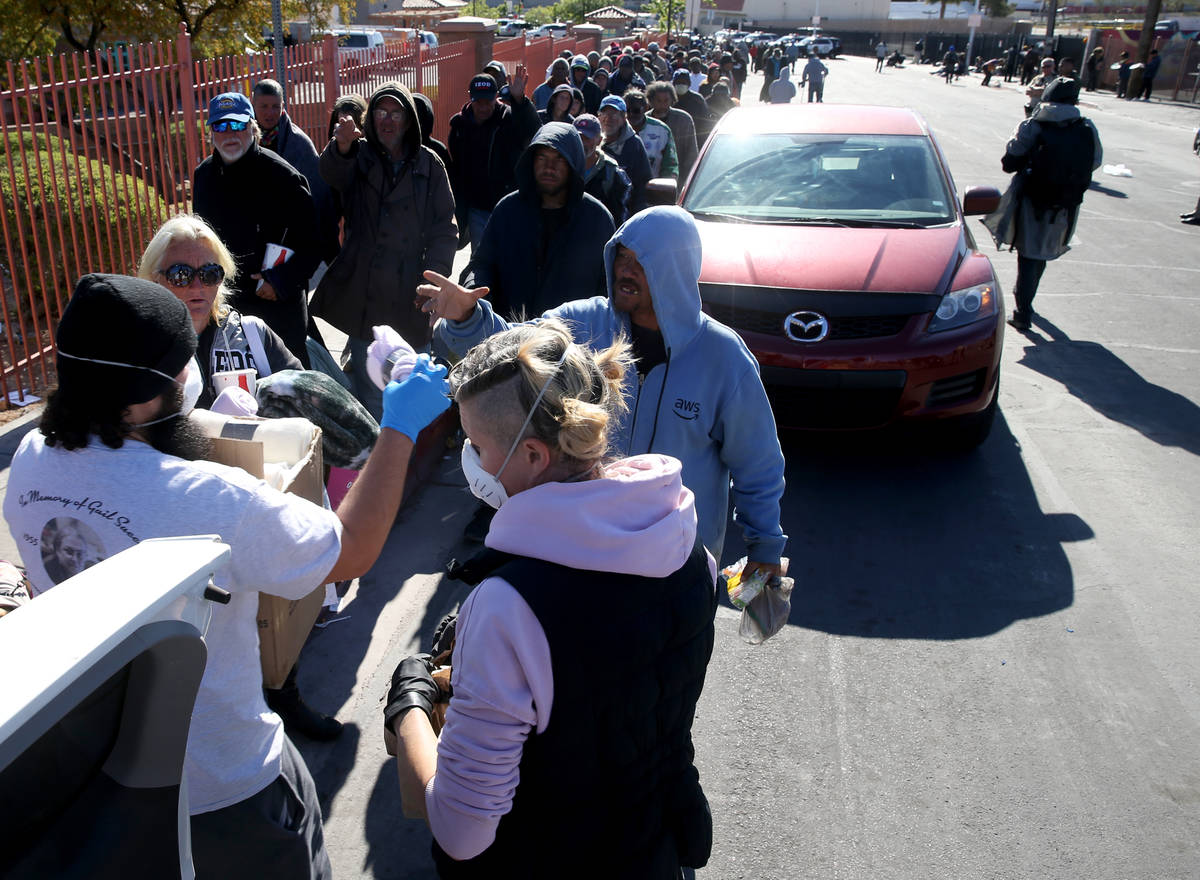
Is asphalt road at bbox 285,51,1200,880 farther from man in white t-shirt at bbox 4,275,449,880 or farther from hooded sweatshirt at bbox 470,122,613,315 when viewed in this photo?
hooded sweatshirt at bbox 470,122,613,315

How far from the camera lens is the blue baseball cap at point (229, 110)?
4473mm

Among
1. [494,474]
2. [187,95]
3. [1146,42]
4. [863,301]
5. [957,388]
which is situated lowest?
[957,388]

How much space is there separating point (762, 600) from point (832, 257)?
3124 mm

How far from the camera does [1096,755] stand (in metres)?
3.31

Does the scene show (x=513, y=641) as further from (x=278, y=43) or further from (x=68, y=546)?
(x=278, y=43)

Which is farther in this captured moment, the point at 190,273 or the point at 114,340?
the point at 190,273

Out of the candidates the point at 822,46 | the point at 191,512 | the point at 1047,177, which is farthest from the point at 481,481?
the point at 822,46

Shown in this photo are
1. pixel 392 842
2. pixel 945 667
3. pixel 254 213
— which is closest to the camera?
pixel 392 842

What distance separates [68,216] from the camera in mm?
6004

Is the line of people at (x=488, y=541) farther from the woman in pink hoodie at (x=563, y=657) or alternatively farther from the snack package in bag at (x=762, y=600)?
the snack package in bag at (x=762, y=600)

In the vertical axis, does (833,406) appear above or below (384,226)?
below

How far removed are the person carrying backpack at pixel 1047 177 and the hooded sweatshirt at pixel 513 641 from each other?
283 inches

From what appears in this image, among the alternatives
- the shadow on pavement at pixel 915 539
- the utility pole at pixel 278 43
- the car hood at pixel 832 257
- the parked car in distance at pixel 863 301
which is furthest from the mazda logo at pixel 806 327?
the utility pole at pixel 278 43

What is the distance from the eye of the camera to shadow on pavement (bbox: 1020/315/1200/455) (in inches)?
248
